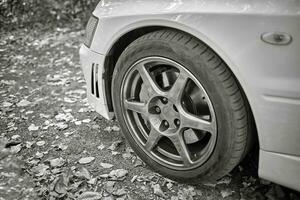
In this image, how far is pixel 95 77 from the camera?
2496mm

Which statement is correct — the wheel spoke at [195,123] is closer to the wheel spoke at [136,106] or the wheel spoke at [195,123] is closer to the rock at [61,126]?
the wheel spoke at [136,106]

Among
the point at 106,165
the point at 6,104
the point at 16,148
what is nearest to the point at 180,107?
the point at 106,165

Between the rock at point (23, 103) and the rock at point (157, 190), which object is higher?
the rock at point (157, 190)

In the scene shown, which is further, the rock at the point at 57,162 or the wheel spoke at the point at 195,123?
the rock at the point at 57,162

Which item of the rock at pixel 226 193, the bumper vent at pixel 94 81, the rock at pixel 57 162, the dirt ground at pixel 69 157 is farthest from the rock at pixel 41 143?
the rock at pixel 226 193

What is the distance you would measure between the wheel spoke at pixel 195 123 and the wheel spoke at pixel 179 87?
4.3 inches

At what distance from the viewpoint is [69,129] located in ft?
10.1

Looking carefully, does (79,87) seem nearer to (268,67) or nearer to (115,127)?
(115,127)

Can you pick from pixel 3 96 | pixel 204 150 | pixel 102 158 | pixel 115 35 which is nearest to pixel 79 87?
pixel 3 96

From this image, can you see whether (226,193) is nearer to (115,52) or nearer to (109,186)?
(109,186)

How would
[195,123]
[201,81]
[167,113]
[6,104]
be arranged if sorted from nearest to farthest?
[201,81] → [195,123] → [167,113] → [6,104]

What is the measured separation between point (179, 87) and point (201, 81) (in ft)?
0.63

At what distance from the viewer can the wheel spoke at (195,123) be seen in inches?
77.4

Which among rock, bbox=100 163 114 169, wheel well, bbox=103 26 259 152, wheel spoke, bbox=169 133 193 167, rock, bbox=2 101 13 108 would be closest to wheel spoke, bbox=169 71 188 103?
wheel spoke, bbox=169 133 193 167
